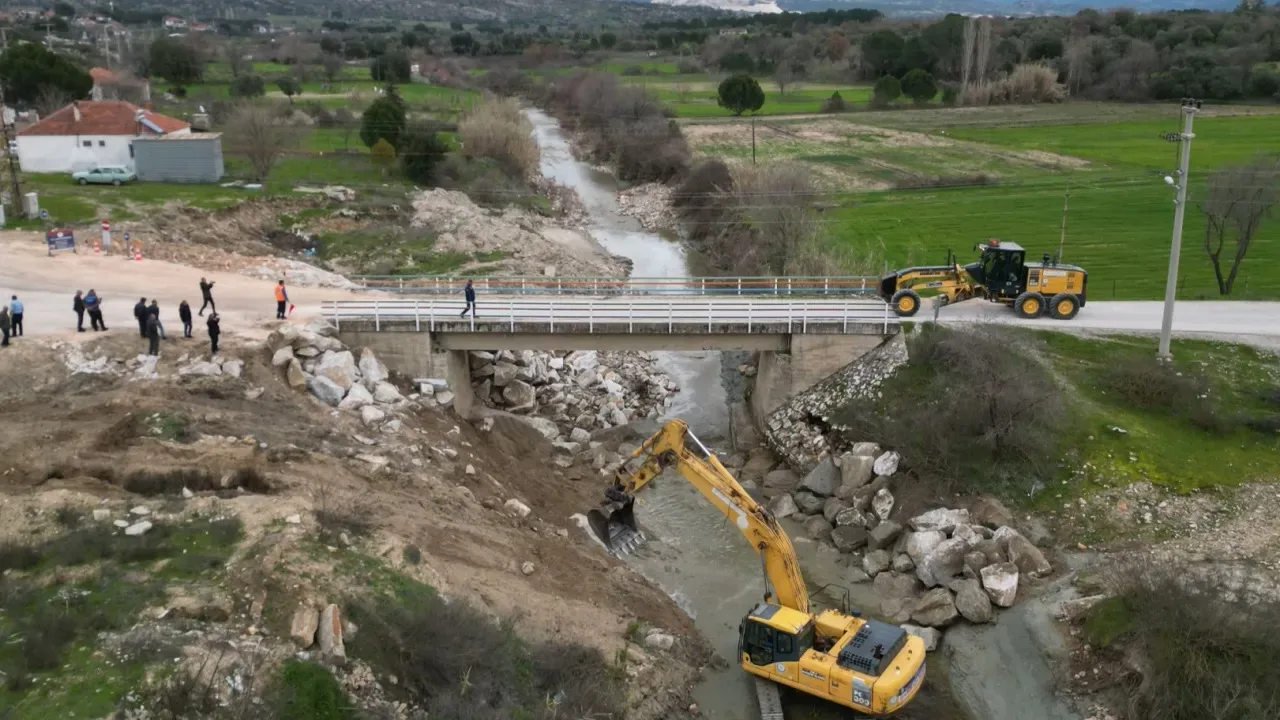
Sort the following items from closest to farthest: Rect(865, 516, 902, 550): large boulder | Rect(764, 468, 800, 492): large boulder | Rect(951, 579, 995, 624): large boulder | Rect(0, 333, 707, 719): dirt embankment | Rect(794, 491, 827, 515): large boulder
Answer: Rect(0, 333, 707, 719): dirt embankment → Rect(951, 579, 995, 624): large boulder → Rect(865, 516, 902, 550): large boulder → Rect(794, 491, 827, 515): large boulder → Rect(764, 468, 800, 492): large boulder

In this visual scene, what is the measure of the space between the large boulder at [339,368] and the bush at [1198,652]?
2027 centimetres

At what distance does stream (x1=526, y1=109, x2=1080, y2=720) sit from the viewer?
19.7 meters

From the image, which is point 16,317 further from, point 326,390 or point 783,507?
point 783,507

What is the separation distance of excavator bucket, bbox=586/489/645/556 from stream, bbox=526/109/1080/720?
17.8 inches

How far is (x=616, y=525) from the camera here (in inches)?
980

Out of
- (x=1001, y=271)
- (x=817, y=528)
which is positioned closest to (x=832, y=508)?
(x=817, y=528)

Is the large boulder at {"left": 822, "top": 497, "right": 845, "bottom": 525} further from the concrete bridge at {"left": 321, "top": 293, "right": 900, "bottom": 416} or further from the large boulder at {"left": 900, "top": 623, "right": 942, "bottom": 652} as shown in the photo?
the large boulder at {"left": 900, "top": 623, "right": 942, "bottom": 652}

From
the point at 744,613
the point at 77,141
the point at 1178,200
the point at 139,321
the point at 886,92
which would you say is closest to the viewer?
the point at 744,613

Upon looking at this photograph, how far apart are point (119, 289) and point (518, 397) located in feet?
44.1

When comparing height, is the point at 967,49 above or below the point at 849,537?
above

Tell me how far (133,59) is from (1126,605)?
109 m

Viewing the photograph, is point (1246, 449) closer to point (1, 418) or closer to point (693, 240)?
point (1, 418)

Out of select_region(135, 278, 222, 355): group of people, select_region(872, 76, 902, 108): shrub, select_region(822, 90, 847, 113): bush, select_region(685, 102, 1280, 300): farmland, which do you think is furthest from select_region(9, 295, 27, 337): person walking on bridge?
select_region(872, 76, 902, 108): shrub

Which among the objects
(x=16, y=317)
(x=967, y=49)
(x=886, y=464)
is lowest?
(x=886, y=464)
